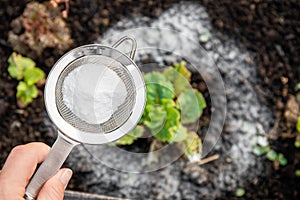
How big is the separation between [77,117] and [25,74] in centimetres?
58

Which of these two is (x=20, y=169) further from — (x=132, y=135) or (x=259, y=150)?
(x=259, y=150)

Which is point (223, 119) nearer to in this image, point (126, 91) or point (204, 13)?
point (204, 13)

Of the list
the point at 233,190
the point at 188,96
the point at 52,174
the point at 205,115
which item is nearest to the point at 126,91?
the point at 52,174

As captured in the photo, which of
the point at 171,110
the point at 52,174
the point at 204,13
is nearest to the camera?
the point at 52,174

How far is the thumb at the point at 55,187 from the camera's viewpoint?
55.2 inches

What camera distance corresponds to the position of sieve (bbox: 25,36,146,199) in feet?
4.63

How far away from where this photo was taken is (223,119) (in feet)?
6.64

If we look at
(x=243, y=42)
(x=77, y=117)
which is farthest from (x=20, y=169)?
(x=243, y=42)

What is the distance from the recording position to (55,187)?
55.7 inches

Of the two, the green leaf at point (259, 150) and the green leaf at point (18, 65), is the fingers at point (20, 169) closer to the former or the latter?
the green leaf at point (18, 65)

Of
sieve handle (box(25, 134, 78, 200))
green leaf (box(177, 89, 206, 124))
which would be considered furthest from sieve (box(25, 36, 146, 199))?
green leaf (box(177, 89, 206, 124))

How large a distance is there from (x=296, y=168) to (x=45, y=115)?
891 mm

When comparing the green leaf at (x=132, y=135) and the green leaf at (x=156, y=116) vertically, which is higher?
the green leaf at (x=156, y=116)

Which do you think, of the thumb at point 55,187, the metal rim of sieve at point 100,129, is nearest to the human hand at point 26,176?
the thumb at point 55,187
